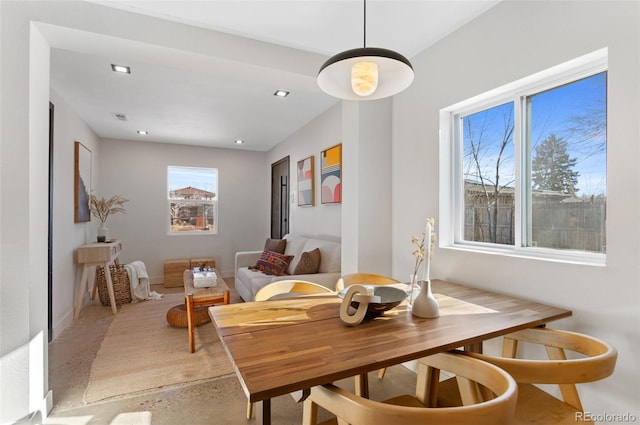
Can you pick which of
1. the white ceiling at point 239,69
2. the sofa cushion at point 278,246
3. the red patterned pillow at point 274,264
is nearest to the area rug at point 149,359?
the red patterned pillow at point 274,264

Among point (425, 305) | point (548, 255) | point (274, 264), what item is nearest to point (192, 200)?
point (274, 264)

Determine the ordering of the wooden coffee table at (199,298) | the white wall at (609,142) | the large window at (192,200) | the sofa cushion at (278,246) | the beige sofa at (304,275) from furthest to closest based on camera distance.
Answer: the large window at (192,200) < the sofa cushion at (278,246) < the beige sofa at (304,275) < the wooden coffee table at (199,298) < the white wall at (609,142)

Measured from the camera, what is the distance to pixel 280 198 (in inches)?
225

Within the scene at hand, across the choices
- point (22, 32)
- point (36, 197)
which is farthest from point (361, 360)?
point (22, 32)

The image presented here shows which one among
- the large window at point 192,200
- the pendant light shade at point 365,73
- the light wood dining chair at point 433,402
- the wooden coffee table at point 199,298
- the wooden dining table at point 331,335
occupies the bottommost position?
the wooden coffee table at point 199,298

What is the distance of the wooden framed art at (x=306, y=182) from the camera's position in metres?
4.43

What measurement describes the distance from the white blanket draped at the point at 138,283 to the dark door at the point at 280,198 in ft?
A: 7.10

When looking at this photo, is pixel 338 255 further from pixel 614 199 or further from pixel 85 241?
pixel 85 241

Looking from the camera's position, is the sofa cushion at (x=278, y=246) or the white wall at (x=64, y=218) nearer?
the white wall at (x=64, y=218)

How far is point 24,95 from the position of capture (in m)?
1.77

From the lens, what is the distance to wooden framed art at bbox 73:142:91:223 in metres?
3.95

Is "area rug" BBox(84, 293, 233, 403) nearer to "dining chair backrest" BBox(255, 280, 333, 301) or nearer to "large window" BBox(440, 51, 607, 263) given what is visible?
"dining chair backrest" BBox(255, 280, 333, 301)

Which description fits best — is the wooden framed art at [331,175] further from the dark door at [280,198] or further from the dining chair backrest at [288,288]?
the dining chair backrest at [288,288]

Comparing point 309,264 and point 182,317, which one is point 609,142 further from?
point 182,317
